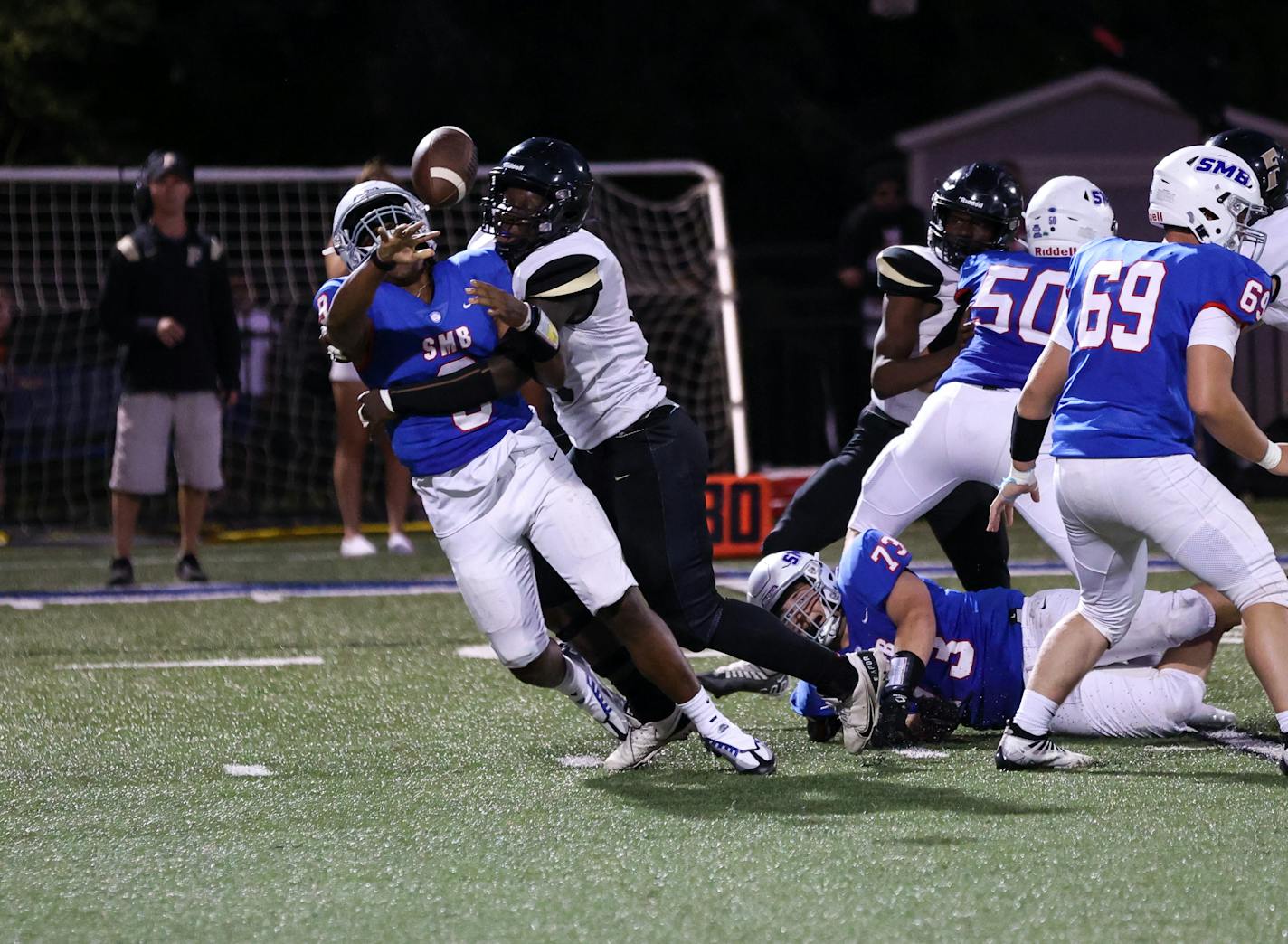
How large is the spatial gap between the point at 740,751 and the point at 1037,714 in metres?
0.72

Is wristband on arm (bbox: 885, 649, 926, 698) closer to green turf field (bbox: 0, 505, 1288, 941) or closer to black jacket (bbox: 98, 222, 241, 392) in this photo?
green turf field (bbox: 0, 505, 1288, 941)

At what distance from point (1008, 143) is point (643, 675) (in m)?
11.2

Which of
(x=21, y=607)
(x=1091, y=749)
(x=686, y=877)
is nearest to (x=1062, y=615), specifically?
(x=1091, y=749)

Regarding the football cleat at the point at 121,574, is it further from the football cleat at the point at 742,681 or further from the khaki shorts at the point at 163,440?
the football cleat at the point at 742,681

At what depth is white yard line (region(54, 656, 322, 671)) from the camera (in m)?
6.62

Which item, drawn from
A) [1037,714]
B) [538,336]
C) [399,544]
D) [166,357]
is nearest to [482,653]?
[538,336]

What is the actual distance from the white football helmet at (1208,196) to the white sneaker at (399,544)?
233 inches

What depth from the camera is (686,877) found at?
12.1 ft

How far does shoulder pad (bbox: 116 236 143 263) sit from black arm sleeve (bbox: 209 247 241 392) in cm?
34

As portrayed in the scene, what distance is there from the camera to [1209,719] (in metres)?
5.18

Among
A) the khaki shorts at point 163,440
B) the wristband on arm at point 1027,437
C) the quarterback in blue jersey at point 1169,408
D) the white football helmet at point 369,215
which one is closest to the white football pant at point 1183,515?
the quarterback in blue jersey at point 1169,408

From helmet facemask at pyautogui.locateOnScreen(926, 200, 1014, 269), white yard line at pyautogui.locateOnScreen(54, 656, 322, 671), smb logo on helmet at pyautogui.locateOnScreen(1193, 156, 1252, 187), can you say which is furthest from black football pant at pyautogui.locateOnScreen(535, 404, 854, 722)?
white yard line at pyautogui.locateOnScreen(54, 656, 322, 671)

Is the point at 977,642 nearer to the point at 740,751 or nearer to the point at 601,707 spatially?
the point at 740,751

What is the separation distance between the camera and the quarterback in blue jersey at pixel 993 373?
5516mm
